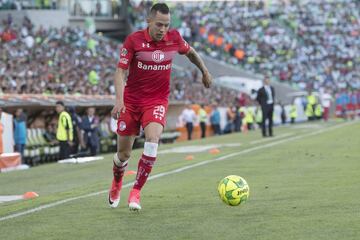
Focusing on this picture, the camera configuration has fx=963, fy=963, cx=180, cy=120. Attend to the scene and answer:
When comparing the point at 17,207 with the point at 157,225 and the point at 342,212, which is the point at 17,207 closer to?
the point at 157,225

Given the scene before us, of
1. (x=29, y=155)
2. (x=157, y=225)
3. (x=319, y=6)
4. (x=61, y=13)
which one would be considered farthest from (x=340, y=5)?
(x=157, y=225)

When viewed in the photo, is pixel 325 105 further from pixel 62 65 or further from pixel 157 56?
pixel 157 56

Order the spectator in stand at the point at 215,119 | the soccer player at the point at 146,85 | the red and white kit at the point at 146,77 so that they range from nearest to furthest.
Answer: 1. the soccer player at the point at 146,85
2. the red and white kit at the point at 146,77
3. the spectator in stand at the point at 215,119

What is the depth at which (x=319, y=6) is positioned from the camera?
226 feet

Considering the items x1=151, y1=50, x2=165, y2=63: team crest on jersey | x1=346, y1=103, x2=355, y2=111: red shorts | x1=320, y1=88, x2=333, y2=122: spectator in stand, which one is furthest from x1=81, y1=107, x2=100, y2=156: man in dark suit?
x1=346, y1=103, x2=355, y2=111: red shorts

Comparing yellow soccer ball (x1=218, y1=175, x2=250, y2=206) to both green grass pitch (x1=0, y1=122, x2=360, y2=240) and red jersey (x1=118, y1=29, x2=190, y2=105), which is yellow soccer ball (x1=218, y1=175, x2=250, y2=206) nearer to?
green grass pitch (x1=0, y1=122, x2=360, y2=240)

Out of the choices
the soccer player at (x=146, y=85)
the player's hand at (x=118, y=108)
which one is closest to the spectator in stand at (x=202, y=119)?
the soccer player at (x=146, y=85)

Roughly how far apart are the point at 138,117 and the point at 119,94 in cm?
61

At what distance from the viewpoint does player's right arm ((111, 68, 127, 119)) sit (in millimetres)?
10297

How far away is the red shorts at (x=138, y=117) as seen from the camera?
10758 mm

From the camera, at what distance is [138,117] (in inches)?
430

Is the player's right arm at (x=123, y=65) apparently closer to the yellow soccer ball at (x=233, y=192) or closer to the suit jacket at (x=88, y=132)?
the yellow soccer ball at (x=233, y=192)

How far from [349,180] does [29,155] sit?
16316 millimetres

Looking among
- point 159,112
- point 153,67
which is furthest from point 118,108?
point 153,67
